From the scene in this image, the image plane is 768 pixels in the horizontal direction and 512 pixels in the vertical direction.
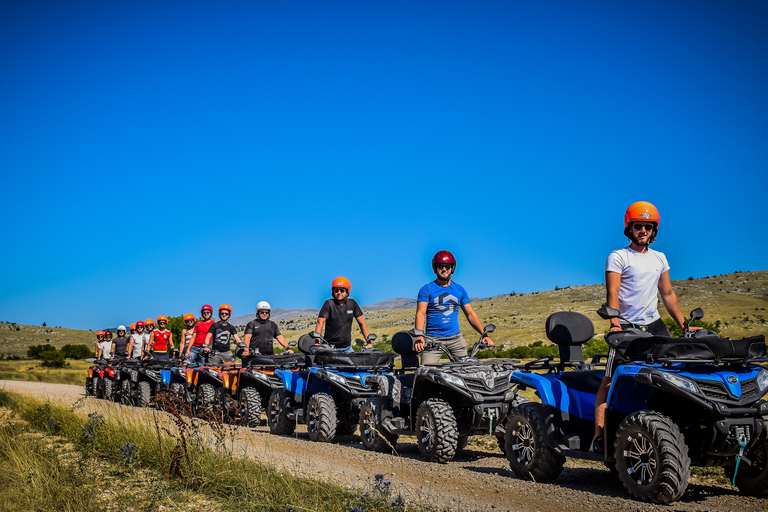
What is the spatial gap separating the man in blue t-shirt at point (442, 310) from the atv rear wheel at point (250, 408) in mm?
5417

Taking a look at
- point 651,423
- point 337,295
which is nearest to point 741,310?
point 337,295

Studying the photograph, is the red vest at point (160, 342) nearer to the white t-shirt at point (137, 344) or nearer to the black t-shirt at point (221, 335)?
the white t-shirt at point (137, 344)

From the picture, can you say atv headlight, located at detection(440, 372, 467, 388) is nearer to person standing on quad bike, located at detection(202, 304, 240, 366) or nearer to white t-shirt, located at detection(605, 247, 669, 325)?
white t-shirt, located at detection(605, 247, 669, 325)

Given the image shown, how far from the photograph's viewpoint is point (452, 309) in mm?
9906

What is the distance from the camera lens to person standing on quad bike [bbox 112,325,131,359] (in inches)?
967

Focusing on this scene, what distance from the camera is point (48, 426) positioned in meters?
12.8

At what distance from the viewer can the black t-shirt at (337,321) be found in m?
12.6

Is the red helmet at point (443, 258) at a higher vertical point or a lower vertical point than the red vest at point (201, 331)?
higher

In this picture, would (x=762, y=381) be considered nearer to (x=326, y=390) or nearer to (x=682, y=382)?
(x=682, y=382)

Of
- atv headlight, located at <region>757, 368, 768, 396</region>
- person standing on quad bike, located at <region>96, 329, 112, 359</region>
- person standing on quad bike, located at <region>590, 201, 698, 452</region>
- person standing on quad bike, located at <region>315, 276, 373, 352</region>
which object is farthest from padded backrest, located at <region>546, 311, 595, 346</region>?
person standing on quad bike, located at <region>96, 329, 112, 359</region>

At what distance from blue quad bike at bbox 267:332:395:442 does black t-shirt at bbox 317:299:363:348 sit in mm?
339

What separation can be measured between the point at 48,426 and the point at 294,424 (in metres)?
4.30

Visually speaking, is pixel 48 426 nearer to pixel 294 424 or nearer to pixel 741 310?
pixel 294 424

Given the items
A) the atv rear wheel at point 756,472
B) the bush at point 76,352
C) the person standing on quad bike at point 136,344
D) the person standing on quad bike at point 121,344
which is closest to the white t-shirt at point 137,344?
the person standing on quad bike at point 136,344
